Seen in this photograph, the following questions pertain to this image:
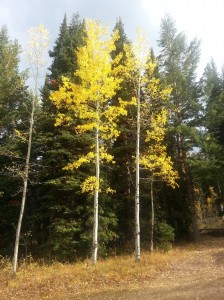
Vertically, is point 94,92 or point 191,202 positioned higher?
point 94,92

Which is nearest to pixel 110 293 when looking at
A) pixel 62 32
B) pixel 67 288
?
pixel 67 288

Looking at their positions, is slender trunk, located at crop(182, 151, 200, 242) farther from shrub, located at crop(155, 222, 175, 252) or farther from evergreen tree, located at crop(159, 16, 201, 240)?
shrub, located at crop(155, 222, 175, 252)

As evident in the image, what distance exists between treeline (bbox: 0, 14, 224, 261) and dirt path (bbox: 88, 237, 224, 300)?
8.79ft

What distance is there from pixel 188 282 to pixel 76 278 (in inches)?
192

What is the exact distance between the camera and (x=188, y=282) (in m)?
12.6

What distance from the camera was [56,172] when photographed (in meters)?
20.0

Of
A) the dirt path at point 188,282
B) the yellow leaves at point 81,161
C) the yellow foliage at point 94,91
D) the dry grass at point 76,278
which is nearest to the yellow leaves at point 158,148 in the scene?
the yellow foliage at point 94,91

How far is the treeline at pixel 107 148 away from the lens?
17719 mm

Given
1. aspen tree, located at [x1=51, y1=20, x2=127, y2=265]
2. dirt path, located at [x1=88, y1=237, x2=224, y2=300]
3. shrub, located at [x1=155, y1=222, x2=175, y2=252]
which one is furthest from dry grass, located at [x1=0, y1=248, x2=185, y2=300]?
aspen tree, located at [x1=51, y1=20, x2=127, y2=265]

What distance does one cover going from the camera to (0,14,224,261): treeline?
17719 mm

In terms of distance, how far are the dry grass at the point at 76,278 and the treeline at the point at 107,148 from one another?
1297 millimetres

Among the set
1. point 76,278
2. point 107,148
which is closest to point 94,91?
point 107,148

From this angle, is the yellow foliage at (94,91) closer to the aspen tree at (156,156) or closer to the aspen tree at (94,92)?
the aspen tree at (94,92)

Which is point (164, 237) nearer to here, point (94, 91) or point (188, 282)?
point (188, 282)
